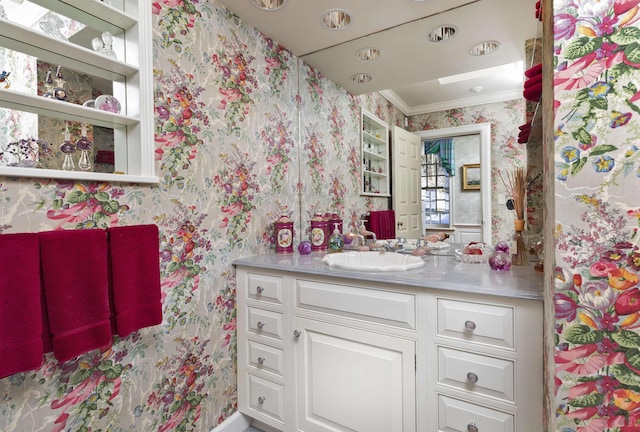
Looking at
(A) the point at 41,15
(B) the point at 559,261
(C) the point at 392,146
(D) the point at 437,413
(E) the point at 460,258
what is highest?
(A) the point at 41,15

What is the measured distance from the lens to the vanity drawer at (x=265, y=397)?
154 centimetres

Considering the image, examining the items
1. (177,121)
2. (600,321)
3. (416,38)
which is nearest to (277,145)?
(177,121)

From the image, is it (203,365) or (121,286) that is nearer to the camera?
(121,286)

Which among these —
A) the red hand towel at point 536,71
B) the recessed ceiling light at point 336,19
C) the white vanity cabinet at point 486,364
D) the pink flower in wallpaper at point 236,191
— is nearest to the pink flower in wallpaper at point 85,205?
the pink flower in wallpaper at point 236,191

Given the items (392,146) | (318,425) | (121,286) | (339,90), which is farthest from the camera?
(339,90)

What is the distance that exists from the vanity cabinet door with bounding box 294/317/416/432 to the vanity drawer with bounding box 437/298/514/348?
164mm

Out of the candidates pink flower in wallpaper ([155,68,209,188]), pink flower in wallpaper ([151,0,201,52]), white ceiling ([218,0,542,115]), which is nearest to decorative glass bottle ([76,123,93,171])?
pink flower in wallpaper ([155,68,209,188])

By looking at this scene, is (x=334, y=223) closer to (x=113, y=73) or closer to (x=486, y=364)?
(x=486, y=364)

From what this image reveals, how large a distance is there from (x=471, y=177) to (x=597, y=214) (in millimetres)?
905

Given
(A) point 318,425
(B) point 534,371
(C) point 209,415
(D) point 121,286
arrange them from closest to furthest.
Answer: (B) point 534,371 < (D) point 121,286 < (A) point 318,425 < (C) point 209,415

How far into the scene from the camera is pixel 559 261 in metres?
0.74

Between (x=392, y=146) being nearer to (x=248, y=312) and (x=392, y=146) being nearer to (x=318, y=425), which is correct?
(x=248, y=312)

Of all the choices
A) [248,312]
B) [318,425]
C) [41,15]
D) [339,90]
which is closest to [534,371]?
[318,425]

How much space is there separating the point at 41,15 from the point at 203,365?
151 centimetres
